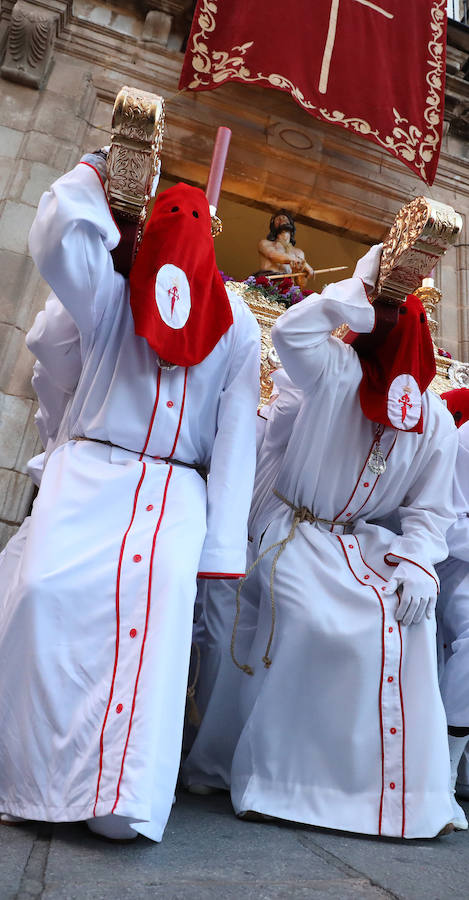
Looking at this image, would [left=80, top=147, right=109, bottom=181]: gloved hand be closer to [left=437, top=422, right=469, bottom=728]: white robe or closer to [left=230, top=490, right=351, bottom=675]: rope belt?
[left=230, top=490, right=351, bottom=675]: rope belt

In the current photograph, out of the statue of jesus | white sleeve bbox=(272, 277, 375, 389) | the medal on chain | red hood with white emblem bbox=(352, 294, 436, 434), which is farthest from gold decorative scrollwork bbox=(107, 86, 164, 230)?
the statue of jesus

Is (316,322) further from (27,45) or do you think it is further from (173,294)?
(27,45)

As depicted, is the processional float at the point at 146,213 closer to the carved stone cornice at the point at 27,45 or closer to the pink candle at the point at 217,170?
the pink candle at the point at 217,170

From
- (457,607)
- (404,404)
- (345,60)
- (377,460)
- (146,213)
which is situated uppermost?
(345,60)

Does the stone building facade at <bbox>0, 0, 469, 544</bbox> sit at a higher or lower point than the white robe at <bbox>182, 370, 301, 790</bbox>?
higher

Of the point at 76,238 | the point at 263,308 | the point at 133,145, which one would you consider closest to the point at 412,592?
the point at 76,238

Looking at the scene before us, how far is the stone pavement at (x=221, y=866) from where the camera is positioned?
1.43 m

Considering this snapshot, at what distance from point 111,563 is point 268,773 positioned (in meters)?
0.93

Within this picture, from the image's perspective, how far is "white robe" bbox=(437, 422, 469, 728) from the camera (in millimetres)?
3023

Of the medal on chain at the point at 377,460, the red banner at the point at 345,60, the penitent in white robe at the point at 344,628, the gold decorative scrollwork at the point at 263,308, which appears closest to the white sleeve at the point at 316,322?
the penitent in white robe at the point at 344,628

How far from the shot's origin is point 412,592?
110 inches

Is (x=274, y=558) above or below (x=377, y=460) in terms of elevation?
below

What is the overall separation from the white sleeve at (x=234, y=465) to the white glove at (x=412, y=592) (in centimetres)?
64

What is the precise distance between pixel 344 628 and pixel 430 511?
0.70 m
